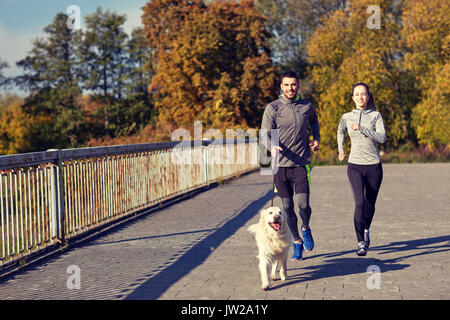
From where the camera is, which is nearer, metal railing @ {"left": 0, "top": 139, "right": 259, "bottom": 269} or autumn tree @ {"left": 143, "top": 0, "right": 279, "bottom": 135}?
metal railing @ {"left": 0, "top": 139, "right": 259, "bottom": 269}

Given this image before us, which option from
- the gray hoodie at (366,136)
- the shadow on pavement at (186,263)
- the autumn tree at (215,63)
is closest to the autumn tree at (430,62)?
the autumn tree at (215,63)

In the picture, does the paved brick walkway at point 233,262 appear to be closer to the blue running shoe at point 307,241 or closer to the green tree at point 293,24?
the blue running shoe at point 307,241

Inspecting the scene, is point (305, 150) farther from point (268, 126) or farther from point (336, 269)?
point (336, 269)

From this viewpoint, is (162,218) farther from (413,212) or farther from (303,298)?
(303,298)

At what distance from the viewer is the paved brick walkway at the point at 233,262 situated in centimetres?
579

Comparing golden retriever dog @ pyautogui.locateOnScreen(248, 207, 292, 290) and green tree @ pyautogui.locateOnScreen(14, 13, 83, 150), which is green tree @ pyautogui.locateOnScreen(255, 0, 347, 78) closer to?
green tree @ pyautogui.locateOnScreen(14, 13, 83, 150)

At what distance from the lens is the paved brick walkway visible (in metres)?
5.79

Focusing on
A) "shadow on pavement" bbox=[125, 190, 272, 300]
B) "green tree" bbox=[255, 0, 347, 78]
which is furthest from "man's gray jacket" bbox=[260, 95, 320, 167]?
"green tree" bbox=[255, 0, 347, 78]

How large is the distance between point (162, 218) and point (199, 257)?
386cm

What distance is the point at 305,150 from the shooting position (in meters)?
7.13

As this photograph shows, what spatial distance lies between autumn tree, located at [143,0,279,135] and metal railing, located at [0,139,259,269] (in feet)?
72.1

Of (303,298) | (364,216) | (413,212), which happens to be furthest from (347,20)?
(303,298)

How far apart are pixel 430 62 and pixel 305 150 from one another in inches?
1269

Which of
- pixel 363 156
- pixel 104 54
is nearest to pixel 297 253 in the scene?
pixel 363 156
